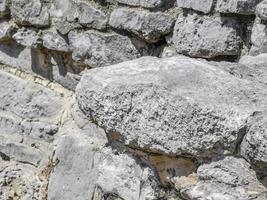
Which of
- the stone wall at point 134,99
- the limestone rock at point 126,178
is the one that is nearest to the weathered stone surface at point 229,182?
the stone wall at point 134,99

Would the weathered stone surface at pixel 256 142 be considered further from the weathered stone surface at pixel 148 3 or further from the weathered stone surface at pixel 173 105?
the weathered stone surface at pixel 148 3

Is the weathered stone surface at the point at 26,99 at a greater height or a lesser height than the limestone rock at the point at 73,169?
lesser

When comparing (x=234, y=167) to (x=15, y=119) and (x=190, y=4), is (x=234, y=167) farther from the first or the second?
(x=15, y=119)

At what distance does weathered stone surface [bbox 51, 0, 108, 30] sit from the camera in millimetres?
2641

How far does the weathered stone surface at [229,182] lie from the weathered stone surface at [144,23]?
1226 millimetres

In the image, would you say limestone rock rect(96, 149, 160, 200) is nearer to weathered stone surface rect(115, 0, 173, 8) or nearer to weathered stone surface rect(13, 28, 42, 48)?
weathered stone surface rect(115, 0, 173, 8)

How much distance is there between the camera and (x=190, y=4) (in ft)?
7.57

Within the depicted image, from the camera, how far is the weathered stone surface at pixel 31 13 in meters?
2.87

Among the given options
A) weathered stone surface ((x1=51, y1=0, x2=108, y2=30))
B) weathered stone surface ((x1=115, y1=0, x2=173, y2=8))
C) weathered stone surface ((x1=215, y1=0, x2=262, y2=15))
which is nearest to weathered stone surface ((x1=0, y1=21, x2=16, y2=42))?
weathered stone surface ((x1=51, y1=0, x2=108, y2=30))

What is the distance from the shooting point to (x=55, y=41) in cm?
285

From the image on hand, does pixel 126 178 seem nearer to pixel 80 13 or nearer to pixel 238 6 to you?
pixel 238 6

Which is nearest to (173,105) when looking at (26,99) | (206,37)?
(206,37)

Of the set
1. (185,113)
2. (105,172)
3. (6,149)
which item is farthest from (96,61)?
(185,113)

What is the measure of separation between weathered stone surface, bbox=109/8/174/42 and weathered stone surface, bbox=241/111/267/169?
126cm
